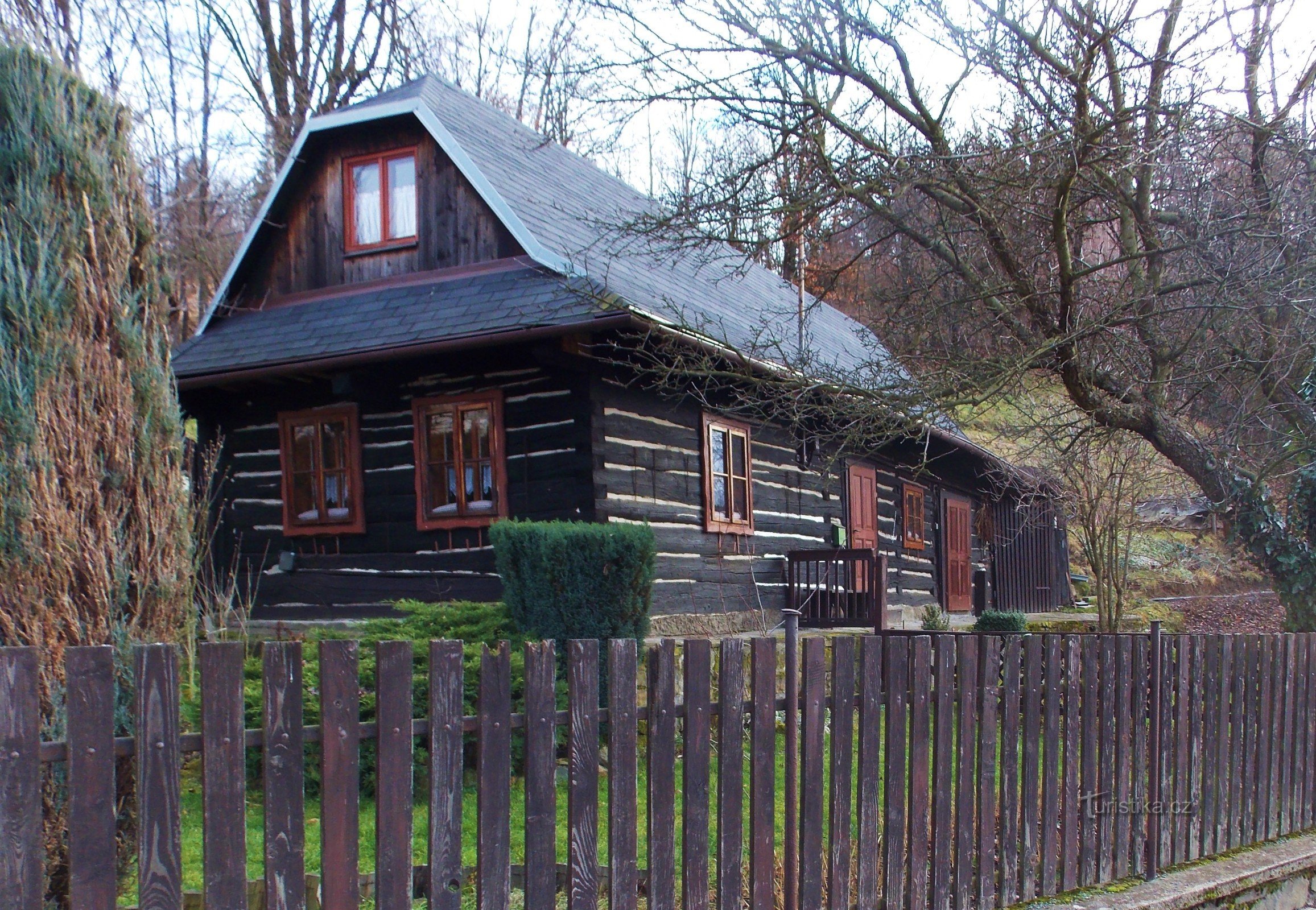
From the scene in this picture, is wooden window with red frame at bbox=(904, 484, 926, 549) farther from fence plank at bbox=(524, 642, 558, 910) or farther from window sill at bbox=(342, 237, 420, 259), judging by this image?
fence plank at bbox=(524, 642, 558, 910)

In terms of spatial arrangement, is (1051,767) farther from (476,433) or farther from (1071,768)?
(476,433)

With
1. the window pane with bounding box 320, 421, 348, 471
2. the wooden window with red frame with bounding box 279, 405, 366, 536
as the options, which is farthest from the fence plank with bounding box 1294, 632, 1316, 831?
the window pane with bounding box 320, 421, 348, 471

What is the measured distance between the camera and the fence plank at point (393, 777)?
10.5ft

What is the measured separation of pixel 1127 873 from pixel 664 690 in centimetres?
323

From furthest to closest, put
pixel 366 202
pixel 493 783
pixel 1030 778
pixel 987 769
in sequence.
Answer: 1. pixel 366 202
2. pixel 1030 778
3. pixel 987 769
4. pixel 493 783

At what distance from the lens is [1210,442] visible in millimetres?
10500

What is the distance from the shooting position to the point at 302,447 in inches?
507

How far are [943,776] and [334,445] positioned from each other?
9.26m

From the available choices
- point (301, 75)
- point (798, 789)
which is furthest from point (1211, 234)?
point (301, 75)

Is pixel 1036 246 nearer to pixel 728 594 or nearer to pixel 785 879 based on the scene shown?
pixel 728 594

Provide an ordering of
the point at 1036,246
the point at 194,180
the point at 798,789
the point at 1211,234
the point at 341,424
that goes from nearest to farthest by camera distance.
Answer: the point at 798,789 < the point at 1211,234 < the point at 1036,246 < the point at 341,424 < the point at 194,180

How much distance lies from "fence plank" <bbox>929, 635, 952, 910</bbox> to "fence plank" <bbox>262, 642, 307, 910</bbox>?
2774mm

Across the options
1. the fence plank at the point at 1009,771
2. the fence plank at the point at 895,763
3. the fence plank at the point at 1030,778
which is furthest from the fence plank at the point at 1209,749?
the fence plank at the point at 895,763

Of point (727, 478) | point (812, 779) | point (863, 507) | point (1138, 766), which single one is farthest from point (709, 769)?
point (863, 507)
